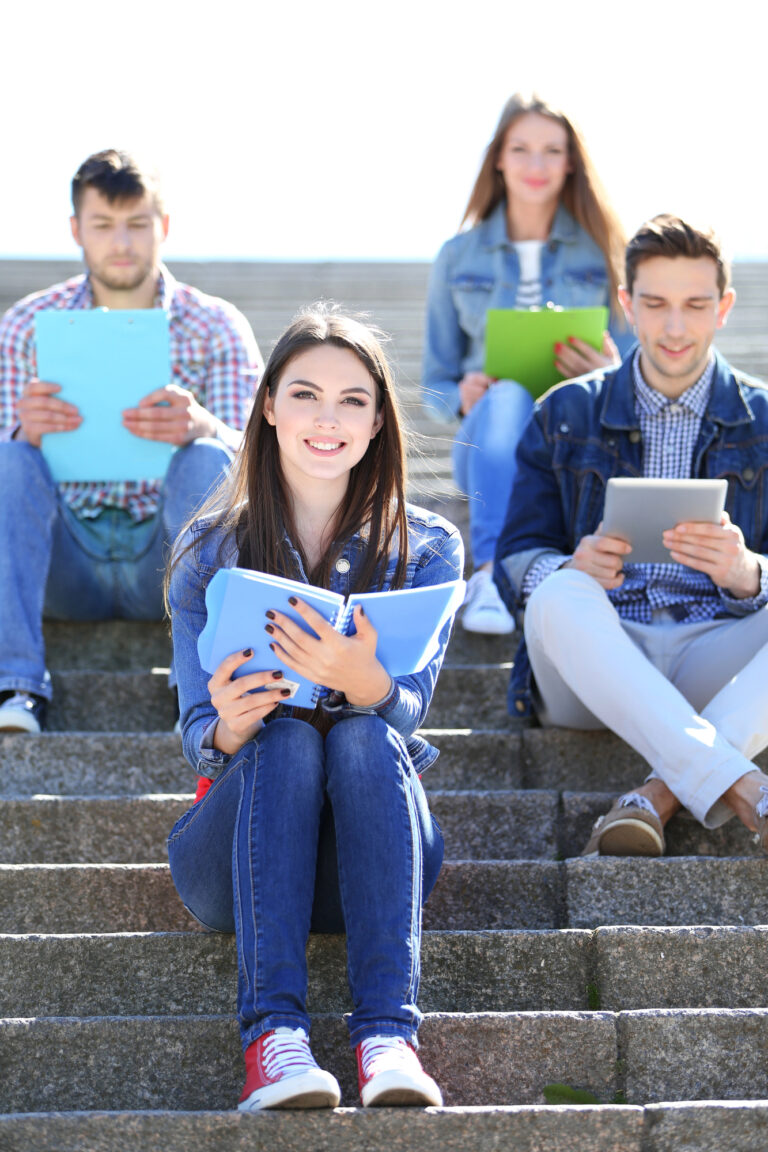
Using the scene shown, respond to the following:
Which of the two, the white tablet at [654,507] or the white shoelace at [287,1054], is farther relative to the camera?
the white tablet at [654,507]

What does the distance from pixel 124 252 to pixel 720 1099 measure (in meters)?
2.54

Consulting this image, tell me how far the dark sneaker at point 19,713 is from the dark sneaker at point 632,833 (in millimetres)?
1288

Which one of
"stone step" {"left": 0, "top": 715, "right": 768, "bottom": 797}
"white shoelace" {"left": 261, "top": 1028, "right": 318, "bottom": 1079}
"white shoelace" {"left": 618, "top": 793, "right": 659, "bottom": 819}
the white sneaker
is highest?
the white sneaker

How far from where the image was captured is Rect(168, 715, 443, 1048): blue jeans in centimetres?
223

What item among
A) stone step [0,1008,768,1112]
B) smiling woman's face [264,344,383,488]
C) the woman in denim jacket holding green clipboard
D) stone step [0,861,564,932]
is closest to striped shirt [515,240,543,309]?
the woman in denim jacket holding green clipboard

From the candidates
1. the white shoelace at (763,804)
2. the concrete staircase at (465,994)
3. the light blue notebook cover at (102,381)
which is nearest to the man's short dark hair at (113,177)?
→ the light blue notebook cover at (102,381)

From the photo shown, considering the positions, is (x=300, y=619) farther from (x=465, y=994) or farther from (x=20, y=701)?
(x=20, y=701)

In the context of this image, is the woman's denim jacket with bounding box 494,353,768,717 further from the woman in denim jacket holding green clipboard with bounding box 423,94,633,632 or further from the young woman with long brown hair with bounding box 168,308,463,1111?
the young woman with long brown hair with bounding box 168,308,463,1111

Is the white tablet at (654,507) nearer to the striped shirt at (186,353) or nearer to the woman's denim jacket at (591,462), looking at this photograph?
the woman's denim jacket at (591,462)

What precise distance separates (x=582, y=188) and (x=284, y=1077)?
117 inches

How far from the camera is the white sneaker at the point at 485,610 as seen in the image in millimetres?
4043

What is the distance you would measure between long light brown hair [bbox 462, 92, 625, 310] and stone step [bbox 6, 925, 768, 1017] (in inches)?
90.9

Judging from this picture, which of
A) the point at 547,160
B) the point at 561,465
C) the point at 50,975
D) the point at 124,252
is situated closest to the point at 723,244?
the point at 561,465

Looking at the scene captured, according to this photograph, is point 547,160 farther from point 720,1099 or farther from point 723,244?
point 720,1099
